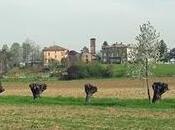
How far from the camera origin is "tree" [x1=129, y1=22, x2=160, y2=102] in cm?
4647

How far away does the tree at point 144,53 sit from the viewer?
4647cm

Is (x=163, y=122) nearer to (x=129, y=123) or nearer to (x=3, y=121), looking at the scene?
(x=129, y=123)

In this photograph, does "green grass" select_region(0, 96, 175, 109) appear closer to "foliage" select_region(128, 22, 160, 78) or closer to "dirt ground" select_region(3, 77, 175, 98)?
"foliage" select_region(128, 22, 160, 78)

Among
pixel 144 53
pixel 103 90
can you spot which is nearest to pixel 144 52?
pixel 144 53

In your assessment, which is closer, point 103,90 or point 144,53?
point 144,53

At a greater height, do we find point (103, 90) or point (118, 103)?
point (103, 90)

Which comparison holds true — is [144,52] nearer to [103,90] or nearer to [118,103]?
[118,103]

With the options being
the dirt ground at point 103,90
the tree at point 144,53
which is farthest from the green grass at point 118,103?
the dirt ground at point 103,90

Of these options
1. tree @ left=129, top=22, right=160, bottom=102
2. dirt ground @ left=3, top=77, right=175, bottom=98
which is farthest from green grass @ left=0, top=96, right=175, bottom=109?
dirt ground @ left=3, top=77, right=175, bottom=98

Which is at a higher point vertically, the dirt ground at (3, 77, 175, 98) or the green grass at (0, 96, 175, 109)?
the dirt ground at (3, 77, 175, 98)

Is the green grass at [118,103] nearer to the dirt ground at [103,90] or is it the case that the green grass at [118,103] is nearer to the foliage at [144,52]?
the foliage at [144,52]

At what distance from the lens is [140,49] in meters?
46.6

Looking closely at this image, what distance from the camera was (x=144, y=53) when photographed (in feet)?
153

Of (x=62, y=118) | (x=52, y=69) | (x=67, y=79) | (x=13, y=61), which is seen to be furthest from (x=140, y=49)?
(x=13, y=61)
